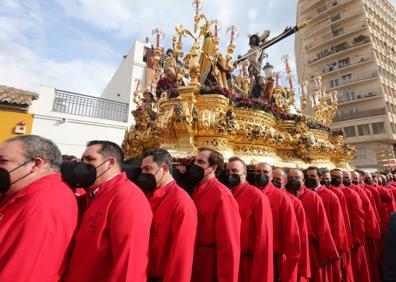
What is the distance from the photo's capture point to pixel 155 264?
83.8 inches

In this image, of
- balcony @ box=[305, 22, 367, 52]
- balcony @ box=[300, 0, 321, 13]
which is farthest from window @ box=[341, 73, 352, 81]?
balcony @ box=[300, 0, 321, 13]

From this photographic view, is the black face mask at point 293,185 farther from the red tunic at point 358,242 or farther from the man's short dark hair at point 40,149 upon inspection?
the man's short dark hair at point 40,149

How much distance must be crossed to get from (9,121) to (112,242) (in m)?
12.1

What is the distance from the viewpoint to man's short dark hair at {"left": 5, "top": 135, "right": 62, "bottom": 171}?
1871 mm

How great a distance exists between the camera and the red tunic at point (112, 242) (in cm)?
163

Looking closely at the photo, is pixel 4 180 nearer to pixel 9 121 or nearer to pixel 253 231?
pixel 253 231

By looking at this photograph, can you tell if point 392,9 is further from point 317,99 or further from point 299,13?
point 317,99

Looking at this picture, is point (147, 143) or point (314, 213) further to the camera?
point (147, 143)

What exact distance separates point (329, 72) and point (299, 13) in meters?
15.4

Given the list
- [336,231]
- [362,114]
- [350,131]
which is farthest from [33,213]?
[362,114]

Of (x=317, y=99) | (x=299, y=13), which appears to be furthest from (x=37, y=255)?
(x=299, y=13)

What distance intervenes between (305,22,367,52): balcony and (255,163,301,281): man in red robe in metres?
44.6

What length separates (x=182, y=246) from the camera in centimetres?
200

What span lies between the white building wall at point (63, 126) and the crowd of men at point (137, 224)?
10319 mm
